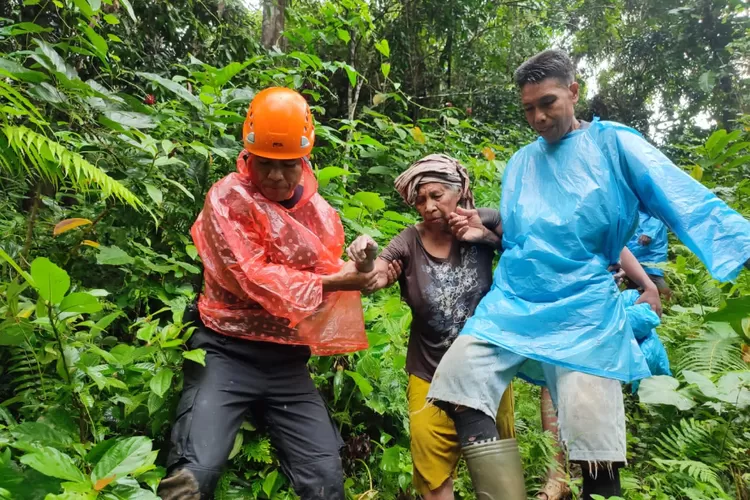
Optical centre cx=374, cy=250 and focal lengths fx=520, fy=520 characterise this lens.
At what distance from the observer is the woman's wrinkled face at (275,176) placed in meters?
2.04

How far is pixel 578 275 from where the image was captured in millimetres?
1838

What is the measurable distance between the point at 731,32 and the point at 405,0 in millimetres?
6691

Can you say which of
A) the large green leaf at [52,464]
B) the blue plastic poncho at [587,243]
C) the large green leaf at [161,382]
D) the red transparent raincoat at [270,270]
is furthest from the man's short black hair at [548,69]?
the large green leaf at [52,464]

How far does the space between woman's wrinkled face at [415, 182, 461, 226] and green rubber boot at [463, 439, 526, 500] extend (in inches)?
35.8

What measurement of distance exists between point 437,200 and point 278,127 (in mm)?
711

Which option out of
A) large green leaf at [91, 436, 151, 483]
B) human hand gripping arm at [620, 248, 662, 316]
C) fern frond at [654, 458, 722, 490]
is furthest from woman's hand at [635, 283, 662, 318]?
large green leaf at [91, 436, 151, 483]

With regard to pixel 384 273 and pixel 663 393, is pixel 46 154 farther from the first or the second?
pixel 663 393

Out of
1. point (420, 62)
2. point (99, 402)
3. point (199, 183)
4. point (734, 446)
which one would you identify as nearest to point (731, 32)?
point (420, 62)

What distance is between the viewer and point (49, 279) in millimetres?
1579

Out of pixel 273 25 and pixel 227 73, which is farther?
pixel 273 25

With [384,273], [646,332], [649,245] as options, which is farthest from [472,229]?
[649,245]

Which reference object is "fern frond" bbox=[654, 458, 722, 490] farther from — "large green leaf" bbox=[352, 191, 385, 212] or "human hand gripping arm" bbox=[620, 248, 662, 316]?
"large green leaf" bbox=[352, 191, 385, 212]

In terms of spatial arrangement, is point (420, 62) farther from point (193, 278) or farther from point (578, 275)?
point (578, 275)

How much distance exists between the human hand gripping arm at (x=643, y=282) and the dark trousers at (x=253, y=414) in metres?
1.66
